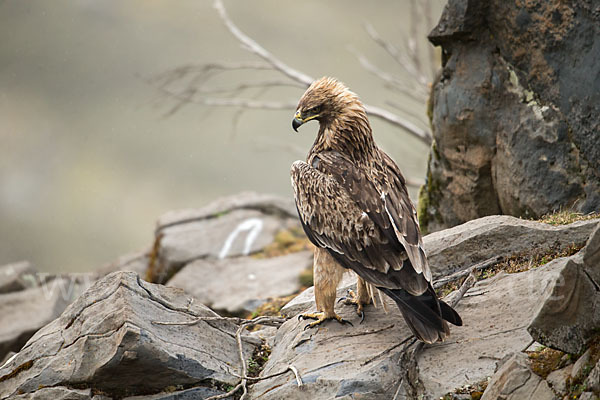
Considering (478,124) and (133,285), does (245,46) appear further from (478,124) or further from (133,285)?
(133,285)

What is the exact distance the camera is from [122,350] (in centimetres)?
330

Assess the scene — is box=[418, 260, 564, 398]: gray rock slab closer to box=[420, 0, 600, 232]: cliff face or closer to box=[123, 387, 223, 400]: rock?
box=[123, 387, 223, 400]: rock

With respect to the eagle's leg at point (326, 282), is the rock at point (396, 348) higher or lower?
lower

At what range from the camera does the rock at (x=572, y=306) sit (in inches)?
98.7

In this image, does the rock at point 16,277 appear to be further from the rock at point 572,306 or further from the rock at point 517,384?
the rock at point 572,306

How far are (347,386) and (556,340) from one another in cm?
106

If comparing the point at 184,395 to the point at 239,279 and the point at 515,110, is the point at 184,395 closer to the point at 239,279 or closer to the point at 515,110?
the point at 515,110

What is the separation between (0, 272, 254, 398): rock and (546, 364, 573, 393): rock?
5.92 feet

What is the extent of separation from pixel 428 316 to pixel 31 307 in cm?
748

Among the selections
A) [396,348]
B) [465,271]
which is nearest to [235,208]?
[465,271]

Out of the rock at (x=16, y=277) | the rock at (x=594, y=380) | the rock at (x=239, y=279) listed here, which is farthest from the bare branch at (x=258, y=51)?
the rock at (x=594, y=380)

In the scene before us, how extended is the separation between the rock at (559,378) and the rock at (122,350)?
180cm

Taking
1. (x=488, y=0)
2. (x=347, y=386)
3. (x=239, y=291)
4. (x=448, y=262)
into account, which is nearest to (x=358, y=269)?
(x=347, y=386)

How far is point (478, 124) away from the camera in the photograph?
212 inches
